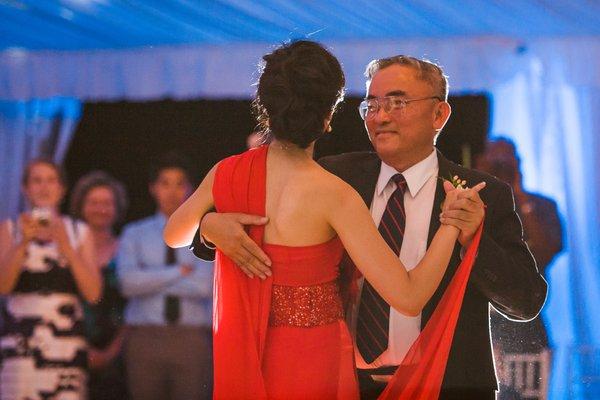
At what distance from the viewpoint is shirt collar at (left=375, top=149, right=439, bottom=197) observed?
286 cm

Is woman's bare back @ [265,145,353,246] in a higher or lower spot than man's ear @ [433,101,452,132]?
lower

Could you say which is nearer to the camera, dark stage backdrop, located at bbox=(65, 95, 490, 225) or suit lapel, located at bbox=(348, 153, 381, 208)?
suit lapel, located at bbox=(348, 153, 381, 208)

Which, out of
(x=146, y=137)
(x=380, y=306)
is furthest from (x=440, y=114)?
(x=146, y=137)

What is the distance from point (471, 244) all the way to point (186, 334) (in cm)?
145

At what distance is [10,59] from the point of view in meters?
3.85

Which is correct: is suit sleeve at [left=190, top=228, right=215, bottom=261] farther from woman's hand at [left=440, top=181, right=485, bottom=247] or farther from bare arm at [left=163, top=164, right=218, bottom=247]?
woman's hand at [left=440, top=181, right=485, bottom=247]

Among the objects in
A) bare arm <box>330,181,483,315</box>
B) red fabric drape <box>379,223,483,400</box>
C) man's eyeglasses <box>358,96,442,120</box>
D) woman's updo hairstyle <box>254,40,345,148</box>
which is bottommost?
red fabric drape <box>379,223,483,400</box>

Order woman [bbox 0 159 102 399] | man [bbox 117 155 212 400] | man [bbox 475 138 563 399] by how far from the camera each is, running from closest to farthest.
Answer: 1. man [bbox 475 138 563 399]
2. man [bbox 117 155 212 400]
3. woman [bbox 0 159 102 399]

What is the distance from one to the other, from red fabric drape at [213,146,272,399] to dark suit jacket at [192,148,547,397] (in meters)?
0.65

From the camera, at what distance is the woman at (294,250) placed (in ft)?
7.24

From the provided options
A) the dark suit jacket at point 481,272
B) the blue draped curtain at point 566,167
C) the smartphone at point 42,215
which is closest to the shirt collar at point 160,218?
the smartphone at point 42,215

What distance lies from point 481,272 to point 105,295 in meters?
1.80

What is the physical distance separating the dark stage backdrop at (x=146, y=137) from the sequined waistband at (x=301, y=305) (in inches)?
59.9

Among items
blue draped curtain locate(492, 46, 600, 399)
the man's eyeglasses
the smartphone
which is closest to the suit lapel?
the man's eyeglasses
